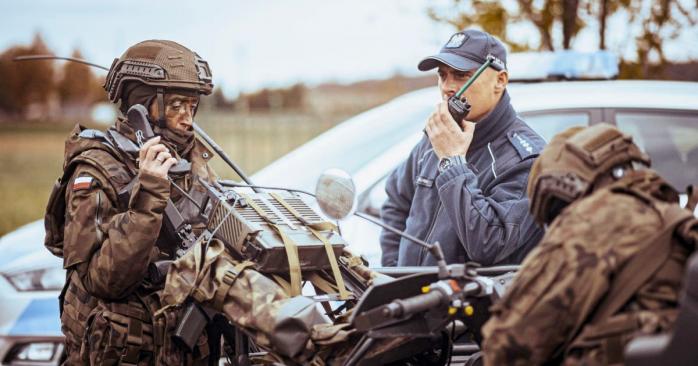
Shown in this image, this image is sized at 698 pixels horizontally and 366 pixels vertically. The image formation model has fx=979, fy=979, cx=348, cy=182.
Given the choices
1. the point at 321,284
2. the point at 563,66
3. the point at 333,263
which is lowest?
the point at 321,284

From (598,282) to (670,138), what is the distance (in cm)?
312

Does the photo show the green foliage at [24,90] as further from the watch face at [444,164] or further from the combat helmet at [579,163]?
the combat helmet at [579,163]

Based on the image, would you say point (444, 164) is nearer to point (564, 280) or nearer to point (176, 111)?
point (176, 111)

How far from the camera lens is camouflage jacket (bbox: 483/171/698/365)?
7.93 feet

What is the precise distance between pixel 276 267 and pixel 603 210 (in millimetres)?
1209

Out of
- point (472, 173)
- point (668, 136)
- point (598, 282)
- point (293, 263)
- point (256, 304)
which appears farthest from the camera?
point (668, 136)

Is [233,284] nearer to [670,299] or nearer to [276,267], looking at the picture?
[276,267]

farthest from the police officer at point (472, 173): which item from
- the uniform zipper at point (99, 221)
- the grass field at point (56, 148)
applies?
the grass field at point (56, 148)

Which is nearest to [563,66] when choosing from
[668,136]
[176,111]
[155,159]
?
[668,136]

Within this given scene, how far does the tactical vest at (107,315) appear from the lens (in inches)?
142

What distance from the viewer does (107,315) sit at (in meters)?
3.62

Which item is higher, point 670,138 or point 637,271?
point 637,271

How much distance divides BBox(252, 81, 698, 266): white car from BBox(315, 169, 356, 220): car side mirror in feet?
5.98

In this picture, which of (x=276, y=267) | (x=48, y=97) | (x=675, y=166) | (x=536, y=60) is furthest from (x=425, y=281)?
(x=48, y=97)
